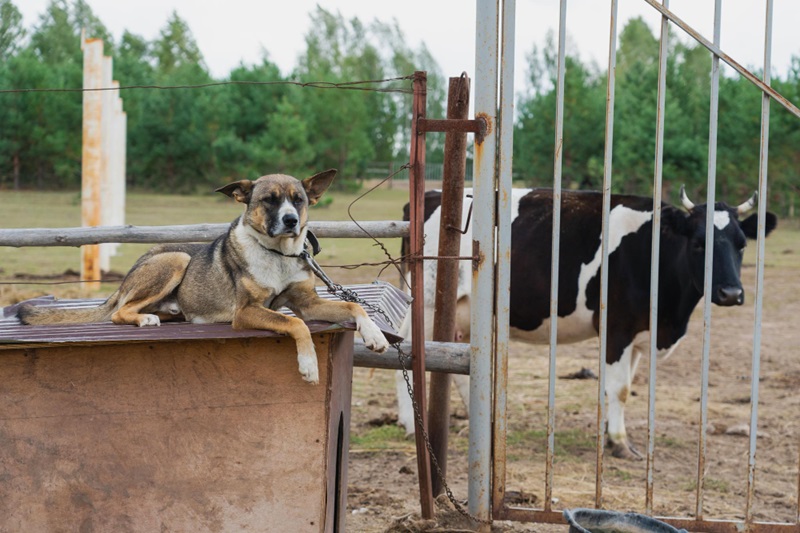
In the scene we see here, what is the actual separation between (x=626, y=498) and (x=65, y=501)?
126 inches

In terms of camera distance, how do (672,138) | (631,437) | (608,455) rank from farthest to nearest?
1. (672,138)
2. (631,437)
3. (608,455)

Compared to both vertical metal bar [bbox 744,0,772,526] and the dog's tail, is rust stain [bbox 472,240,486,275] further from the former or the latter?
the dog's tail

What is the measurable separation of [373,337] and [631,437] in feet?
13.0

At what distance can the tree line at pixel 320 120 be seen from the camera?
1236 inches

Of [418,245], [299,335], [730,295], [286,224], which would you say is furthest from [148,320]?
[730,295]

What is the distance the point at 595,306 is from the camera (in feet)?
22.2

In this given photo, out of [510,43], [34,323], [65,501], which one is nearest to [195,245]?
[34,323]

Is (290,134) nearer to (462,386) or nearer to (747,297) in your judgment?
(747,297)

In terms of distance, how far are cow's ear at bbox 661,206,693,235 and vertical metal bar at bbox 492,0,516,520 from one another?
279 centimetres

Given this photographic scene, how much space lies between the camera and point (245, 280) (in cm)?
398

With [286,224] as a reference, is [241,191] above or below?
above

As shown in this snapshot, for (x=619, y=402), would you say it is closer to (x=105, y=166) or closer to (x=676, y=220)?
(x=676, y=220)

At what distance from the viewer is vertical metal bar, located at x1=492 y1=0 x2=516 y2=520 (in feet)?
14.1

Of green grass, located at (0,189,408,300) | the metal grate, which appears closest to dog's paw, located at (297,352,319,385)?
the metal grate
